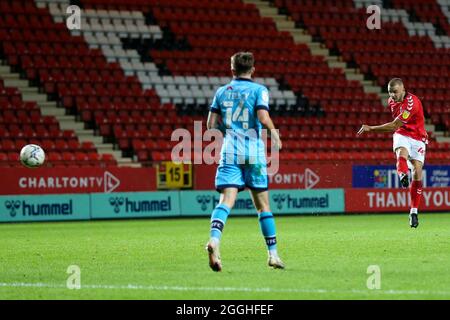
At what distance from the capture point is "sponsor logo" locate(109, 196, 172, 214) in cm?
2514

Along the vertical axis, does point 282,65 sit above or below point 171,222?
above

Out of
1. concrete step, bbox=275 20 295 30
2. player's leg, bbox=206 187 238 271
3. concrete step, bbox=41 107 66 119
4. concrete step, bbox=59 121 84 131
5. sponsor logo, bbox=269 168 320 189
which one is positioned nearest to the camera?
player's leg, bbox=206 187 238 271

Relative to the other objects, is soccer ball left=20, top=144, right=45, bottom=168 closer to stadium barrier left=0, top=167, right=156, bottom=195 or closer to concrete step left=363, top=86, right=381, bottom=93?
stadium barrier left=0, top=167, right=156, bottom=195

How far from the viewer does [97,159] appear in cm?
2766

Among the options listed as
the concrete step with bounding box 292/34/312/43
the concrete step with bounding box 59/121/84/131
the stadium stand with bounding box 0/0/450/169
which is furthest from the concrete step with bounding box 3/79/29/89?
the concrete step with bounding box 292/34/312/43

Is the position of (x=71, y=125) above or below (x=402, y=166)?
above

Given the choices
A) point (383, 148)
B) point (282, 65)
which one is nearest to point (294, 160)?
point (383, 148)

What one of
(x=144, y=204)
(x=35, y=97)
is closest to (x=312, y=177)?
(x=144, y=204)

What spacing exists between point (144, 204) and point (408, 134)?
377 inches

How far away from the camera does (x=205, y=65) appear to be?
112ft

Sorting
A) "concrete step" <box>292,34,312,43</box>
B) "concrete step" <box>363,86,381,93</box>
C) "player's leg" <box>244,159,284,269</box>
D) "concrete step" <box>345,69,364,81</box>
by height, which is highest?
"concrete step" <box>292,34,312,43</box>

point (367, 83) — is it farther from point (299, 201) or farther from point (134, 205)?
point (134, 205)

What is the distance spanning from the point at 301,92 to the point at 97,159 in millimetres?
9641
